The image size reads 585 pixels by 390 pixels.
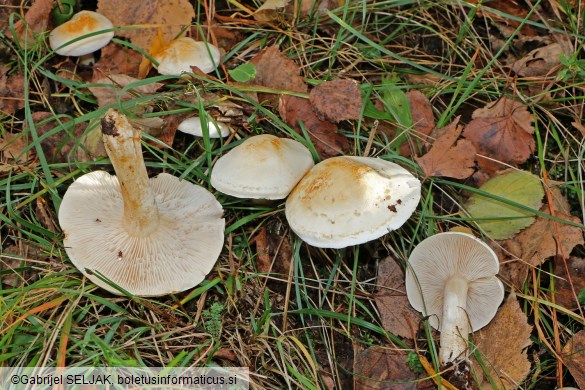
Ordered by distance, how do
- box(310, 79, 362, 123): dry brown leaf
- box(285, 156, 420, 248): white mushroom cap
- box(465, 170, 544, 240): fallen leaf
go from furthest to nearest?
box(310, 79, 362, 123): dry brown leaf < box(465, 170, 544, 240): fallen leaf < box(285, 156, 420, 248): white mushroom cap

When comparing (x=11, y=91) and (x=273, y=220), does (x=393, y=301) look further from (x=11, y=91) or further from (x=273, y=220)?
(x=11, y=91)

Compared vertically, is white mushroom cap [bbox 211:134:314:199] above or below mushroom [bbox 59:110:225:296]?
above

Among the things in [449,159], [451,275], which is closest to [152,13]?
[449,159]

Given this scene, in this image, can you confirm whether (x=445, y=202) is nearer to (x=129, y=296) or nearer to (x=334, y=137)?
(x=334, y=137)

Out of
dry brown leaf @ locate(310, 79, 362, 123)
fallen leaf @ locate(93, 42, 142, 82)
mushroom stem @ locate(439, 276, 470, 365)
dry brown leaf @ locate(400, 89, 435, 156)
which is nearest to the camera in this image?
mushroom stem @ locate(439, 276, 470, 365)

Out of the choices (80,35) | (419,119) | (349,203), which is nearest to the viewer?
(349,203)

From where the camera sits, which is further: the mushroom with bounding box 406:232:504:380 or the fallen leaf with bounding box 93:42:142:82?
the fallen leaf with bounding box 93:42:142:82

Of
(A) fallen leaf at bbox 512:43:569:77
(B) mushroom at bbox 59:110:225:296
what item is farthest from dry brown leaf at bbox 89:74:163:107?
(A) fallen leaf at bbox 512:43:569:77

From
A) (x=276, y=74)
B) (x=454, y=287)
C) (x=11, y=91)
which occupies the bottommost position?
(x=454, y=287)

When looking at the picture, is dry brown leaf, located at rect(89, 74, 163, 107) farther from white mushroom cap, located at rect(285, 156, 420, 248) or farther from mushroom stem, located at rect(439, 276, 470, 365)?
mushroom stem, located at rect(439, 276, 470, 365)
